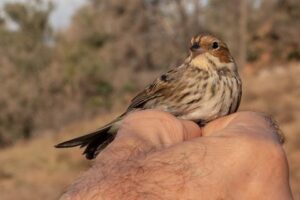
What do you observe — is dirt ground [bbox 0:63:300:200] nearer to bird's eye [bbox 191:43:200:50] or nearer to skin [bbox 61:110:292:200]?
bird's eye [bbox 191:43:200:50]

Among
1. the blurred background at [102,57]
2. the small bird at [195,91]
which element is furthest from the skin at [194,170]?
the blurred background at [102,57]

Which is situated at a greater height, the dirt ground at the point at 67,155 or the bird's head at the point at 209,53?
the dirt ground at the point at 67,155

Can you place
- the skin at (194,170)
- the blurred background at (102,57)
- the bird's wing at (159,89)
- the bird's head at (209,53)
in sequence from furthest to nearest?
the blurred background at (102,57) < the bird's wing at (159,89) < the bird's head at (209,53) < the skin at (194,170)

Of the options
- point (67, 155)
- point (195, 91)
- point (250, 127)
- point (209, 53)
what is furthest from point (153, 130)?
point (67, 155)

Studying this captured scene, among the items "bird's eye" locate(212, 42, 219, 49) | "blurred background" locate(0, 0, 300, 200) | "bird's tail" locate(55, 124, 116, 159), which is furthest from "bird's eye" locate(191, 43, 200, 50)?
"blurred background" locate(0, 0, 300, 200)

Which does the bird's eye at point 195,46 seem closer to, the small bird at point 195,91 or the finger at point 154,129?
the small bird at point 195,91

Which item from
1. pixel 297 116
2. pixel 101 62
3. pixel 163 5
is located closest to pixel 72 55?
pixel 101 62
